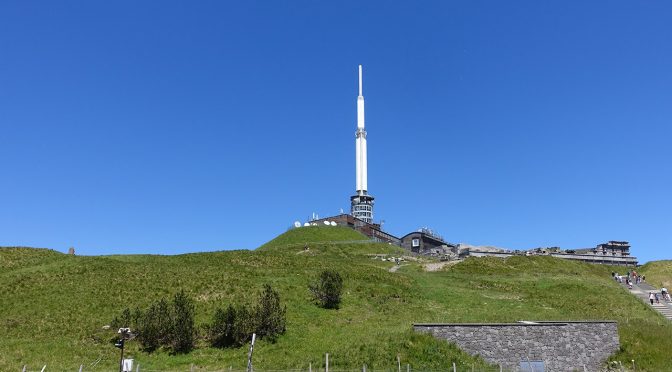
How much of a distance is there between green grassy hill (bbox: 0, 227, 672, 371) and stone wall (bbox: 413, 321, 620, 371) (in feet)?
3.12

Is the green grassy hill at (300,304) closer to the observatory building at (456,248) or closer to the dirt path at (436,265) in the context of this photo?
the dirt path at (436,265)

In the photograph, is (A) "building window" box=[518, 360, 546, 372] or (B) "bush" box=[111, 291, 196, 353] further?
(B) "bush" box=[111, 291, 196, 353]

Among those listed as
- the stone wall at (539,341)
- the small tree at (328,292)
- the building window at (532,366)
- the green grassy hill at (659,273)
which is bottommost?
the building window at (532,366)

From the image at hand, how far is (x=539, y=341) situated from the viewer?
34.8 meters

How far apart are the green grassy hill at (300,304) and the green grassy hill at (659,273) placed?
1409cm

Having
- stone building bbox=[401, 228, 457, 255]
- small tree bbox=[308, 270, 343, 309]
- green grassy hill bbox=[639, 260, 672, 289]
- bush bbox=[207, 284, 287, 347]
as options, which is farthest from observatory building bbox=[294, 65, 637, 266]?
bush bbox=[207, 284, 287, 347]

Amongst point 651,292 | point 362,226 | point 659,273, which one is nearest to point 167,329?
point 651,292

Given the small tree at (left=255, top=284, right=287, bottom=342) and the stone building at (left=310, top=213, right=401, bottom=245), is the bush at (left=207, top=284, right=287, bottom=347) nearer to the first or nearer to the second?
the small tree at (left=255, top=284, right=287, bottom=342)

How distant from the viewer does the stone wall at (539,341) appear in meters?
34.1

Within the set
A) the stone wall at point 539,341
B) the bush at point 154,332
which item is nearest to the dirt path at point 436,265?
the stone wall at point 539,341

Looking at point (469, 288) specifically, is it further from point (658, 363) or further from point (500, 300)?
point (658, 363)

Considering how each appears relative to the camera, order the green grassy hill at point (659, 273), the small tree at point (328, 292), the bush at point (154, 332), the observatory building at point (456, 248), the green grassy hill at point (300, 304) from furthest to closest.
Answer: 1. the observatory building at point (456, 248)
2. the green grassy hill at point (659, 273)
3. the small tree at point (328, 292)
4. the bush at point (154, 332)
5. the green grassy hill at point (300, 304)

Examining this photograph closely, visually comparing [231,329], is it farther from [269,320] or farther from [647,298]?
[647,298]

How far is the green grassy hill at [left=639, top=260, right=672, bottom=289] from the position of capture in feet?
242
